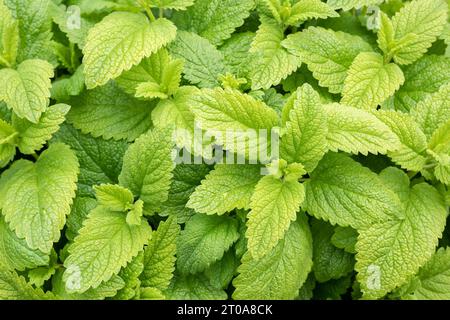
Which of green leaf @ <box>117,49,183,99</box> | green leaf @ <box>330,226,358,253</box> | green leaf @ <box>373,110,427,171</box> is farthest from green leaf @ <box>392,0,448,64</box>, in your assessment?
green leaf @ <box>117,49,183,99</box>

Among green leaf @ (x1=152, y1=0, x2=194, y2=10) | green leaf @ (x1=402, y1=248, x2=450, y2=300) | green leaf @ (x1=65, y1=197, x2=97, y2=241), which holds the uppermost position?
green leaf @ (x1=152, y1=0, x2=194, y2=10)

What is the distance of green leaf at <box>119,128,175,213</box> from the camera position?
5.04ft

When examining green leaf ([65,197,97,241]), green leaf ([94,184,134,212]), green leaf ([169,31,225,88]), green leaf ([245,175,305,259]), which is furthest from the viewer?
green leaf ([169,31,225,88])

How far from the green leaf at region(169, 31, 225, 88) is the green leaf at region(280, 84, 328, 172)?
1.14 ft

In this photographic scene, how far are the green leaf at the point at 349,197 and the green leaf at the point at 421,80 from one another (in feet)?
1.19

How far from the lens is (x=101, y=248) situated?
4.81ft

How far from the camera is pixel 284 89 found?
1773 millimetres

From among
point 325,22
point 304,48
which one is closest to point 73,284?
point 304,48

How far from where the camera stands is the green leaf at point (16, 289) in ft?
4.84

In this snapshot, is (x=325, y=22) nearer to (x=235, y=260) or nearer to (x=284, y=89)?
(x=284, y=89)

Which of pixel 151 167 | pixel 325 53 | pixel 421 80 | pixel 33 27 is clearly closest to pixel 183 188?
pixel 151 167

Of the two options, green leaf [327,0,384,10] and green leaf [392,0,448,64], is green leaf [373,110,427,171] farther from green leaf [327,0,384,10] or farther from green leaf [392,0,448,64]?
green leaf [327,0,384,10]

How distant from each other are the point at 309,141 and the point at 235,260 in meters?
0.44
